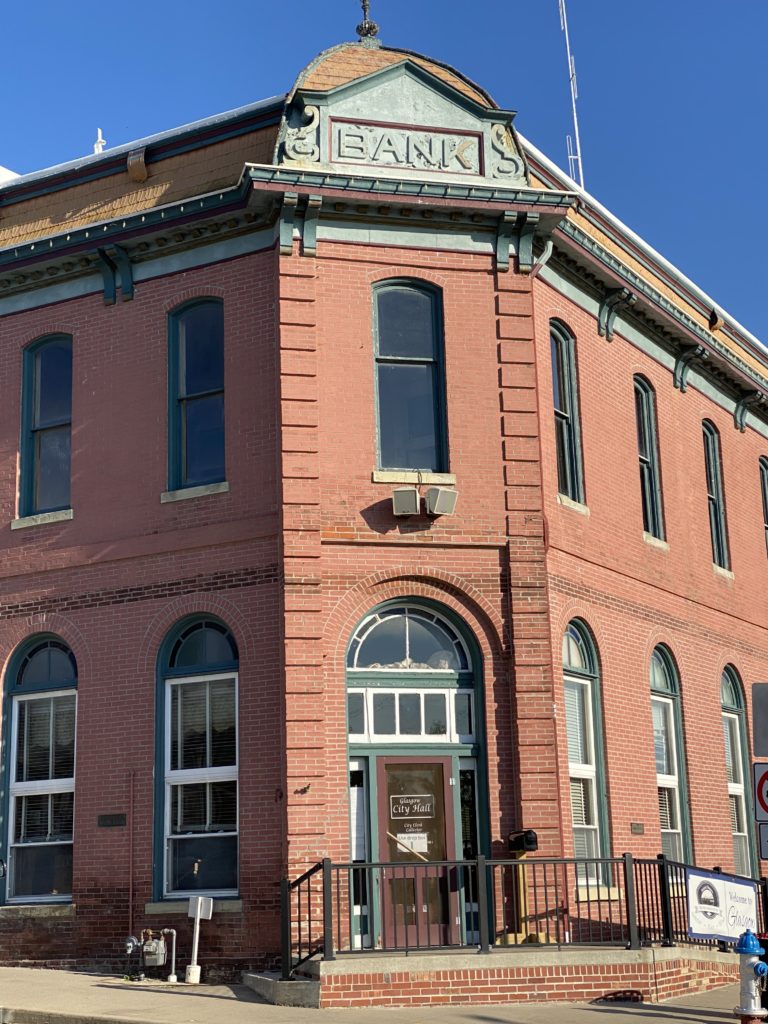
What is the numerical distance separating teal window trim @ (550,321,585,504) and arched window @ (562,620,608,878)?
1.94 meters

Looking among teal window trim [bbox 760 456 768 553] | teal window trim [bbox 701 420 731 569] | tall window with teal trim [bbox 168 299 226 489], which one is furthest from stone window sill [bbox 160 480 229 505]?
teal window trim [bbox 760 456 768 553]

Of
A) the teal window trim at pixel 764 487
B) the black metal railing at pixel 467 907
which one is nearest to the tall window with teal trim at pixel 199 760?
the black metal railing at pixel 467 907

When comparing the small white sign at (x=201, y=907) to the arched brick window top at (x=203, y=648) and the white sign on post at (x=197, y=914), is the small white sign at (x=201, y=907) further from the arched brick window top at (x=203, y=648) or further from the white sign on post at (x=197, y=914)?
the arched brick window top at (x=203, y=648)

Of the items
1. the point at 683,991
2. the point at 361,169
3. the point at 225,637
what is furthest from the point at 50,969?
the point at 361,169

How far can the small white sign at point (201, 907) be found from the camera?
1543cm

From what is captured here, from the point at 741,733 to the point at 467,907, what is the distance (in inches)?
329

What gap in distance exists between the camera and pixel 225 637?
16.9 metres

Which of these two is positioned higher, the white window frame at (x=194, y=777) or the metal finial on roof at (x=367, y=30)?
the metal finial on roof at (x=367, y=30)

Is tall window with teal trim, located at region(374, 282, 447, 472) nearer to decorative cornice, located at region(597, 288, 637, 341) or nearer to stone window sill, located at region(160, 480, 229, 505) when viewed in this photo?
stone window sill, located at region(160, 480, 229, 505)

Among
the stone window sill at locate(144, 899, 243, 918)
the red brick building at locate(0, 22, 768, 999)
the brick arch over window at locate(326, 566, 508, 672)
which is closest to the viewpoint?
the stone window sill at locate(144, 899, 243, 918)

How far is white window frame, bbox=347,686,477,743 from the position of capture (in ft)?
53.3

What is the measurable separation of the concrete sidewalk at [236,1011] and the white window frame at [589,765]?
3.00m

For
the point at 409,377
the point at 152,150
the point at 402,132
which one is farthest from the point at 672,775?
the point at 152,150

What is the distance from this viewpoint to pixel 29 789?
17562 mm
